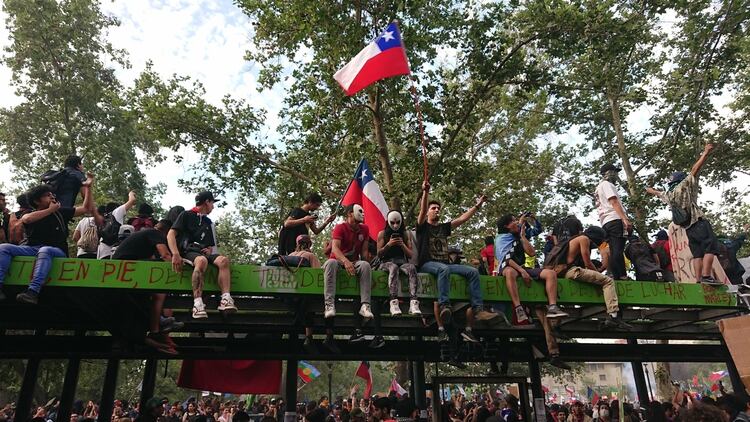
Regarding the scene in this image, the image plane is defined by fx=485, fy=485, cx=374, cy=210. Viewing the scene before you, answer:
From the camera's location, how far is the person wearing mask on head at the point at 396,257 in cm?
642

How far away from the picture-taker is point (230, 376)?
8.85 meters

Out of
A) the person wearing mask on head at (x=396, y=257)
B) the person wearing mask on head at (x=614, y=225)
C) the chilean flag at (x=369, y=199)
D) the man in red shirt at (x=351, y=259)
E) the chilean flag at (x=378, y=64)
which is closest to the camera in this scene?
the man in red shirt at (x=351, y=259)

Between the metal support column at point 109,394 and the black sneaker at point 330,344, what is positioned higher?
the black sneaker at point 330,344

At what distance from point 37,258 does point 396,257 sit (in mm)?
4448

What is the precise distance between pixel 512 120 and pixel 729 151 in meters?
7.85

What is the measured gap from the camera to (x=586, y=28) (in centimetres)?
1307

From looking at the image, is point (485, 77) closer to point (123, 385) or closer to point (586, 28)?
point (586, 28)

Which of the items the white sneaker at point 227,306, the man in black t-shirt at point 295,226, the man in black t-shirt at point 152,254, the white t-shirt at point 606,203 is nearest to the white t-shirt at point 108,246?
the man in black t-shirt at point 152,254

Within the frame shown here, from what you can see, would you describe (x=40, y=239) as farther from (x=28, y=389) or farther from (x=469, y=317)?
(x=469, y=317)

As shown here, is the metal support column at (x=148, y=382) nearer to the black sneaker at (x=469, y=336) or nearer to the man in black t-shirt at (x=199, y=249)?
the man in black t-shirt at (x=199, y=249)

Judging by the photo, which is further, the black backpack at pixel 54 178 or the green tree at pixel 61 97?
the green tree at pixel 61 97

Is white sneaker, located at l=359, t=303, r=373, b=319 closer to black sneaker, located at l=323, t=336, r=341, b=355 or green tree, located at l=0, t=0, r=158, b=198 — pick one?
black sneaker, located at l=323, t=336, r=341, b=355

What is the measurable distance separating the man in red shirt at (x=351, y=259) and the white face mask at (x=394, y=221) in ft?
1.92

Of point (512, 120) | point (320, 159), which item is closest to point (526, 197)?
point (512, 120)
